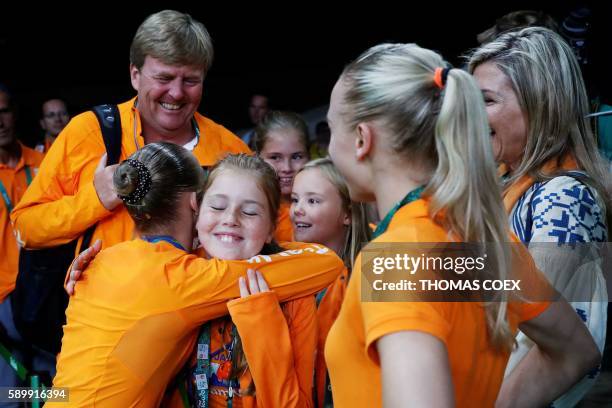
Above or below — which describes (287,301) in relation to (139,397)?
above

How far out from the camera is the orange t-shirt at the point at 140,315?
1.99m

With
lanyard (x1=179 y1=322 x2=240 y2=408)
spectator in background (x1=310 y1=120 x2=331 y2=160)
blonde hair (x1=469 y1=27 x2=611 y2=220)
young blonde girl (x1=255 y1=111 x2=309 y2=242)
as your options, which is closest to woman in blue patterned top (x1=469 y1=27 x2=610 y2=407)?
blonde hair (x1=469 y1=27 x2=611 y2=220)

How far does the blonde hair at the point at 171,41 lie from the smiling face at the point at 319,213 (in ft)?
2.10

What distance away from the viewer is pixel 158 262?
2.05 meters

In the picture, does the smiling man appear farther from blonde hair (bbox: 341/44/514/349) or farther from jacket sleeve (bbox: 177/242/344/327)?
blonde hair (bbox: 341/44/514/349)

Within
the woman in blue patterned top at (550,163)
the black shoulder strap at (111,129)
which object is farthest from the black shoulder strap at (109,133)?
the woman in blue patterned top at (550,163)

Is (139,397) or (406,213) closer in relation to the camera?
(406,213)

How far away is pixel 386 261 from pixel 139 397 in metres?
0.98

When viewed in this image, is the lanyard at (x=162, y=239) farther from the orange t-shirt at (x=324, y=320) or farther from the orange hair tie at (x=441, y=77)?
the orange hair tie at (x=441, y=77)

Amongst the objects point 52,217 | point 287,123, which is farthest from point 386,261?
point 287,123

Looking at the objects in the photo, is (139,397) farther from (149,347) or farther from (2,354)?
(2,354)

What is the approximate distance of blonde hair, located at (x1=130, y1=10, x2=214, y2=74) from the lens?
285cm

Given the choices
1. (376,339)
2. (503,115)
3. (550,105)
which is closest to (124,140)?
(503,115)

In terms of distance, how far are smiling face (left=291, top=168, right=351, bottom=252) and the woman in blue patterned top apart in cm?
87
